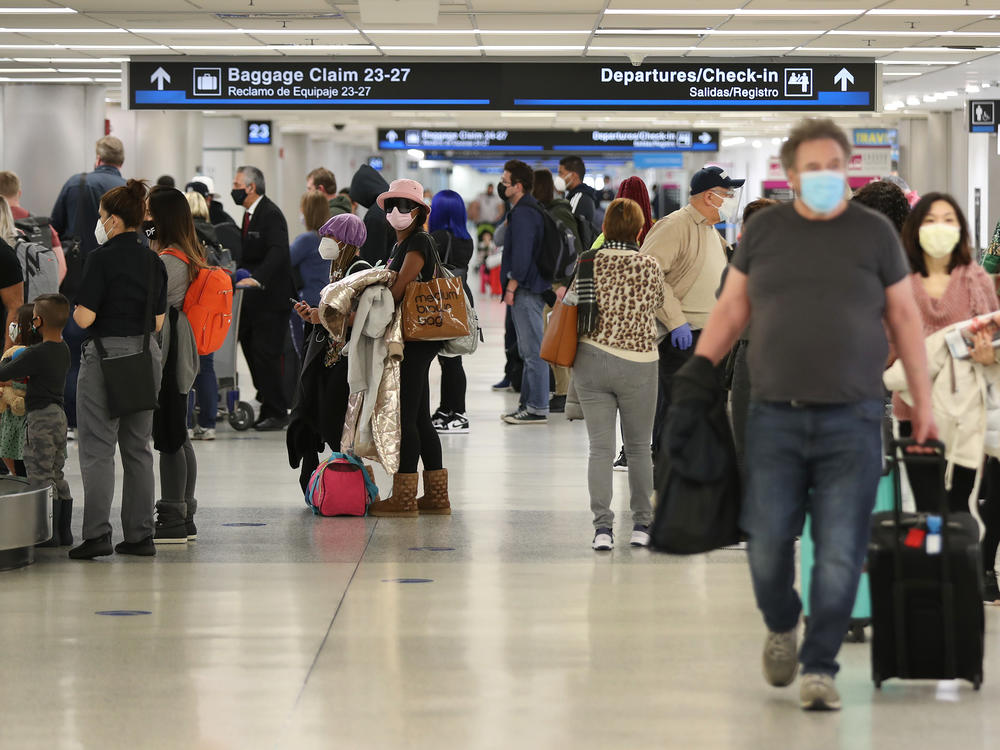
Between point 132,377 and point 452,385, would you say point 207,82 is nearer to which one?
point 452,385

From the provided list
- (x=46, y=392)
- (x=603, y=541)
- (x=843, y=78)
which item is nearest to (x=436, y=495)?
(x=603, y=541)

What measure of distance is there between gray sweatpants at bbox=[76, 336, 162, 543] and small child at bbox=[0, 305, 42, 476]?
1.57 feet

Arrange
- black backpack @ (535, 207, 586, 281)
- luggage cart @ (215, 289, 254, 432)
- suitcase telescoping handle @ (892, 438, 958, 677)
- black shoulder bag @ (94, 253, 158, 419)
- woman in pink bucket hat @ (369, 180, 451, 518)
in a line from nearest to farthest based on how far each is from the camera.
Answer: suitcase telescoping handle @ (892, 438, 958, 677) < black shoulder bag @ (94, 253, 158, 419) < woman in pink bucket hat @ (369, 180, 451, 518) < luggage cart @ (215, 289, 254, 432) < black backpack @ (535, 207, 586, 281)

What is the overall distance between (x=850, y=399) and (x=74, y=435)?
304 inches

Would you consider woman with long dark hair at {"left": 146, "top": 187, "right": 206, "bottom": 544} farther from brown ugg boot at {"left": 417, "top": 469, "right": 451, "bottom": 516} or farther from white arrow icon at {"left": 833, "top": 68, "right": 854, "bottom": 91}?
white arrow icon at {"left": 833, "top": 68, "right": 854, "bottom": 91}

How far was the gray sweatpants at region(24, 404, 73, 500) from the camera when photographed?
6504 mm

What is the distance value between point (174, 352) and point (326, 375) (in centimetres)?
115

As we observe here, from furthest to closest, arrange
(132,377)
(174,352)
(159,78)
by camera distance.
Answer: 1. (159,78)
2. (174,352)
3. (132,377)

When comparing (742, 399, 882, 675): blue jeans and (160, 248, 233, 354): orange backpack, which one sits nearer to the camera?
(742, 399, 882, 675): blue jeans

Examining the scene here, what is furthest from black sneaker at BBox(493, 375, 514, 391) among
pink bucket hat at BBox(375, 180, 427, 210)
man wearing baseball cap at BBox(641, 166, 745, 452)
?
pink bucket hat at BBox(375, 180, 427, 210)

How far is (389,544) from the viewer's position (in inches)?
267

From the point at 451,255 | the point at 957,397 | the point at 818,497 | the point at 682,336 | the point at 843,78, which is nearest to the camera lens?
the point at 818,497

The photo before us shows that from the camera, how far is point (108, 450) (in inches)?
251

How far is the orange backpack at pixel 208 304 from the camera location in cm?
675
